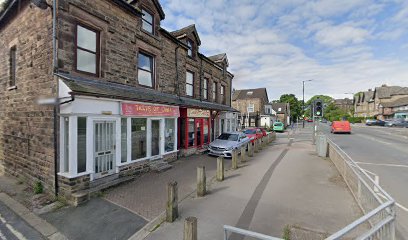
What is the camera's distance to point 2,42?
970 cm

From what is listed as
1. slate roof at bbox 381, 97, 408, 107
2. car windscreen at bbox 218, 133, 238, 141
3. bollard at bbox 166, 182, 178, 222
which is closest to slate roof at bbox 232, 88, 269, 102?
car windscreen at bbox 218, 133, 238, 141

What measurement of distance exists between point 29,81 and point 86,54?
241cm

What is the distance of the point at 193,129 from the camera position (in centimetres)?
1370

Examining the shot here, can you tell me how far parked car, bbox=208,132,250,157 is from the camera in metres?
12.7

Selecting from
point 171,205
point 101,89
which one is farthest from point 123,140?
point 171,205

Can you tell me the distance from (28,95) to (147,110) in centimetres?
445

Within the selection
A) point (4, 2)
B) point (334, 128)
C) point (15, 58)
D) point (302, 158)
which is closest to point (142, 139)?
point (15, 58)

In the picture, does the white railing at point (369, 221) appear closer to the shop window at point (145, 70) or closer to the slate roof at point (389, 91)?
the shop window at point (145, 70)

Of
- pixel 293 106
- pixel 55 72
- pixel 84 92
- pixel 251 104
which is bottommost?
pixel 84 92

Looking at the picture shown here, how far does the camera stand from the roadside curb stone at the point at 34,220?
477 cm

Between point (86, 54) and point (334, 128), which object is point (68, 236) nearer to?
point (86, 54)

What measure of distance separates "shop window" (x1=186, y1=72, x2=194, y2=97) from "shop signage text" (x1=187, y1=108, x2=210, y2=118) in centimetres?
150

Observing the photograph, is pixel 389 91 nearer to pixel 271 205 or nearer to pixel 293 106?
pixel 293 106

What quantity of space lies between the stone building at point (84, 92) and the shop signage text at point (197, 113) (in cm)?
107
